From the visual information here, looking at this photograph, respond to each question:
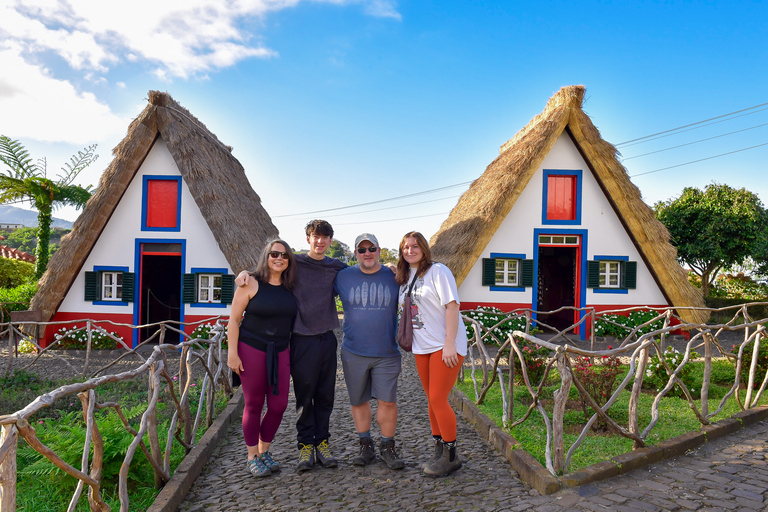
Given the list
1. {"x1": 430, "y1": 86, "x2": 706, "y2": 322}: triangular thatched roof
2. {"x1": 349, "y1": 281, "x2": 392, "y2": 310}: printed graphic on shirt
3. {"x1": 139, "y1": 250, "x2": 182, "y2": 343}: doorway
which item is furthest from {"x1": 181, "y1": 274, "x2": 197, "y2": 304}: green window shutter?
{"x1": 349, "y1": 281, "x2": 392, "y2": 310}: printed graphic on shirt

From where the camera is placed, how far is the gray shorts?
397 centimetres

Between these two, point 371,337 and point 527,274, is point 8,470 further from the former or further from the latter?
point 527,274

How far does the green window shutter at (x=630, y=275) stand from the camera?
1203 cm

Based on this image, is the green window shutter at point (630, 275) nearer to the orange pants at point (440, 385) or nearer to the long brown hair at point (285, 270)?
the orange pants at point (440, 385)

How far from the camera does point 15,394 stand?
258 inches

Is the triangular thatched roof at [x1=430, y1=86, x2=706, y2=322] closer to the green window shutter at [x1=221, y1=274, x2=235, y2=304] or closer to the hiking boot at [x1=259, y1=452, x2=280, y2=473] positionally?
the green window shutter at [x1=221, y1=274, x2=235, y2=304]

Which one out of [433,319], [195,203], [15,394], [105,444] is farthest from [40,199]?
[433,319]

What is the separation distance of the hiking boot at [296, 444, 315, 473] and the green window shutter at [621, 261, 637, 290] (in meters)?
10.4

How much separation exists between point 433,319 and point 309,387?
1195 millimetres

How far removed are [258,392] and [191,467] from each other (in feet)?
2.65

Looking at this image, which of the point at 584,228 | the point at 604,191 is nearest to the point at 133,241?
the point at 584,228

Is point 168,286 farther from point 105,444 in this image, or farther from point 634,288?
point 634,288

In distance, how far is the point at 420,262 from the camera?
3967 mm

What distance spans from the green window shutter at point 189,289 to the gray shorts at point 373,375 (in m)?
8.30
